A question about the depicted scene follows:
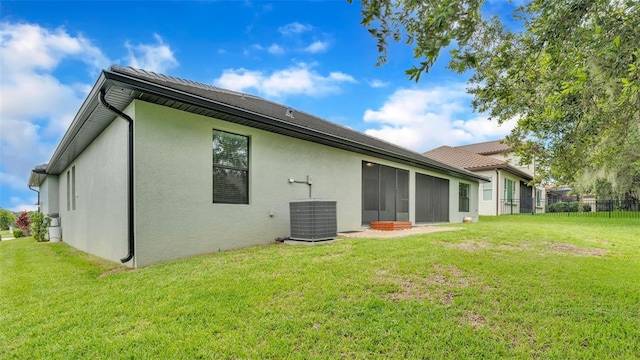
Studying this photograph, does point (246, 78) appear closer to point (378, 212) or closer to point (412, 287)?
point (378, 212)

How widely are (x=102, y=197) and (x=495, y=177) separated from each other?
21382 mm

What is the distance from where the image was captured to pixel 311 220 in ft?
23.6

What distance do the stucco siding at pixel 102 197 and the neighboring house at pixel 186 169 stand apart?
2 cm

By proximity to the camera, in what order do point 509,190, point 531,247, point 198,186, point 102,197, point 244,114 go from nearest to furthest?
1. point 198,186
2. point 244,114
3. point 531,247
4. point 102,197
5. point 509,190

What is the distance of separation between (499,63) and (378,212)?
7.88 metres

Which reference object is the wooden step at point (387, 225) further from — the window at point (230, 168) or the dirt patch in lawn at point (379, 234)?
the window at point (230, 168)

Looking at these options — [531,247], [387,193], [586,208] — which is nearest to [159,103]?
[531,247]

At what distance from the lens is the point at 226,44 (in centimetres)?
932

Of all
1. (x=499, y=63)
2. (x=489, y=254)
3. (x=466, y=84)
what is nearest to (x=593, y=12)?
(x=499, y=63)

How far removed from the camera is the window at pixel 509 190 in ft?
73.3

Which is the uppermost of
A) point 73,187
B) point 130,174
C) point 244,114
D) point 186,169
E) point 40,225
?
point 244,114

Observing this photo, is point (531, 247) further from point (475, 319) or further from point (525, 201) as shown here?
point (525, 201)

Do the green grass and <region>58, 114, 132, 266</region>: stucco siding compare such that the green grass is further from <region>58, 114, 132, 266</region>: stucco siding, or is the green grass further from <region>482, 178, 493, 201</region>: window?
<region>482, 178, 493, 201</region>: window

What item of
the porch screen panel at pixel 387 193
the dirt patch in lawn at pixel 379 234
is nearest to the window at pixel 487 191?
the porch screen panel at pixel 387 193
